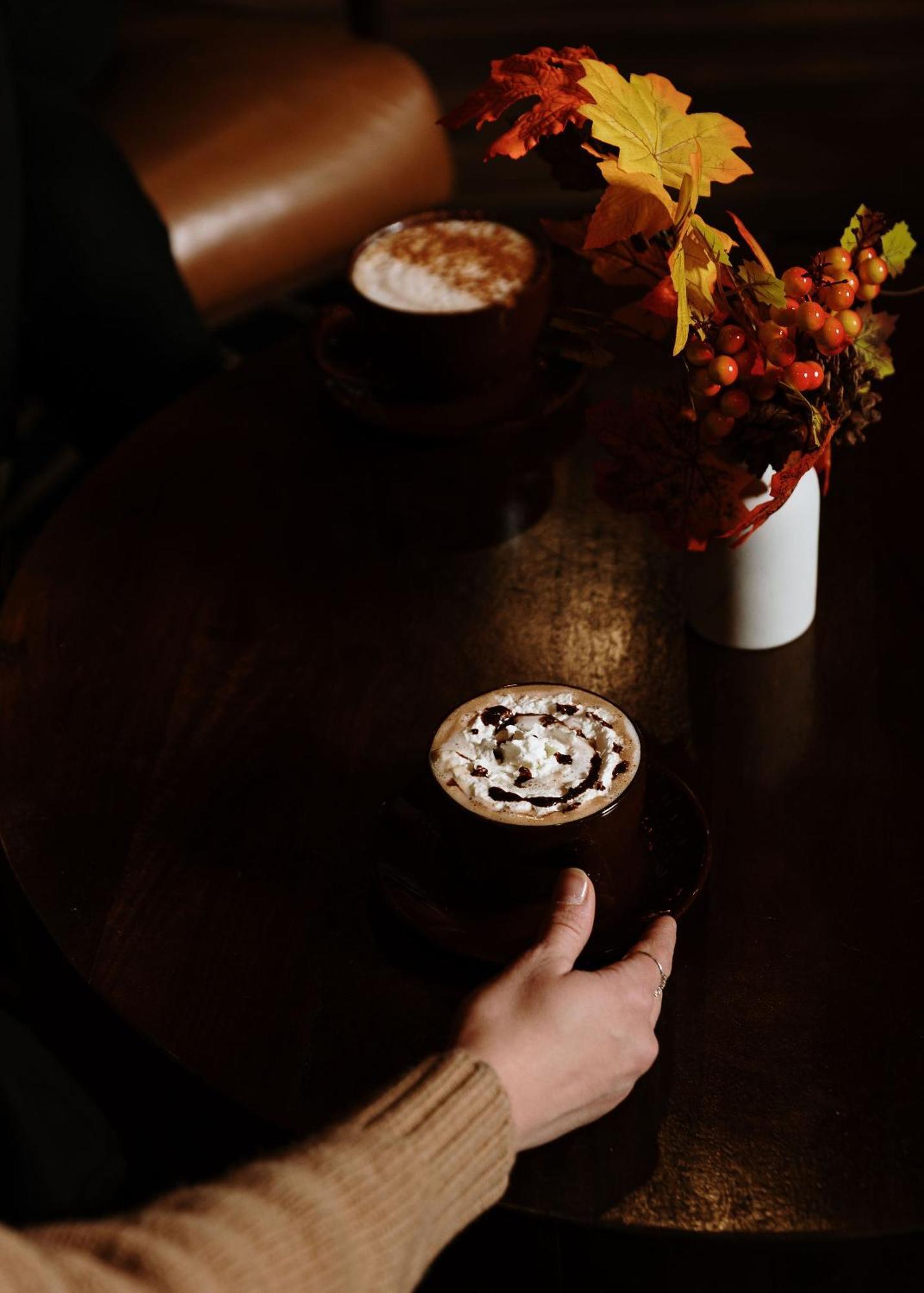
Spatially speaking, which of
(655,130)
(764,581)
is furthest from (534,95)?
(764,581)

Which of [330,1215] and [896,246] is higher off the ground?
[896,246]

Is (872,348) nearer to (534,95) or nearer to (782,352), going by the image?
(782,352)

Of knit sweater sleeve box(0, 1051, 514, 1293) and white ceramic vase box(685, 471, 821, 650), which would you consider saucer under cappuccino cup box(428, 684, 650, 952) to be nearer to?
knit sweater sleeve box(0, 1051, 514, 1293)

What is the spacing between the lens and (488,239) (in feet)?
3.95

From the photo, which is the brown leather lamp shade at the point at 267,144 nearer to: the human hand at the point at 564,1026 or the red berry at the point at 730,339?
the red berry at the point at 730,339

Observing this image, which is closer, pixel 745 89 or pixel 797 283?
pixel 797 283

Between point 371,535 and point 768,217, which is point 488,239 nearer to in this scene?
point 371,535

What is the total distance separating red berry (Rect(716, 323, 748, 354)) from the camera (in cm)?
78

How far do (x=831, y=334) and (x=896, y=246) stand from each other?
10 cm

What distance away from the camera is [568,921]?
2.35 feet

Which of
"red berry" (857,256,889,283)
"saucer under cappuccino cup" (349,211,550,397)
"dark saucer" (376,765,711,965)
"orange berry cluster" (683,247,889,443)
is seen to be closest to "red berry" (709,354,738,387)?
"orange berry cluster" (683,247,889,443)

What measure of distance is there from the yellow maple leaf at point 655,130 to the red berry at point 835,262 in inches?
2.7

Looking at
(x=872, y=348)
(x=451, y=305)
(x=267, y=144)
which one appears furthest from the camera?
(x=267, y=144)

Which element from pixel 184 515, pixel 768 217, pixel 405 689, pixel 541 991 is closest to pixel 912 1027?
pixel 541 991
